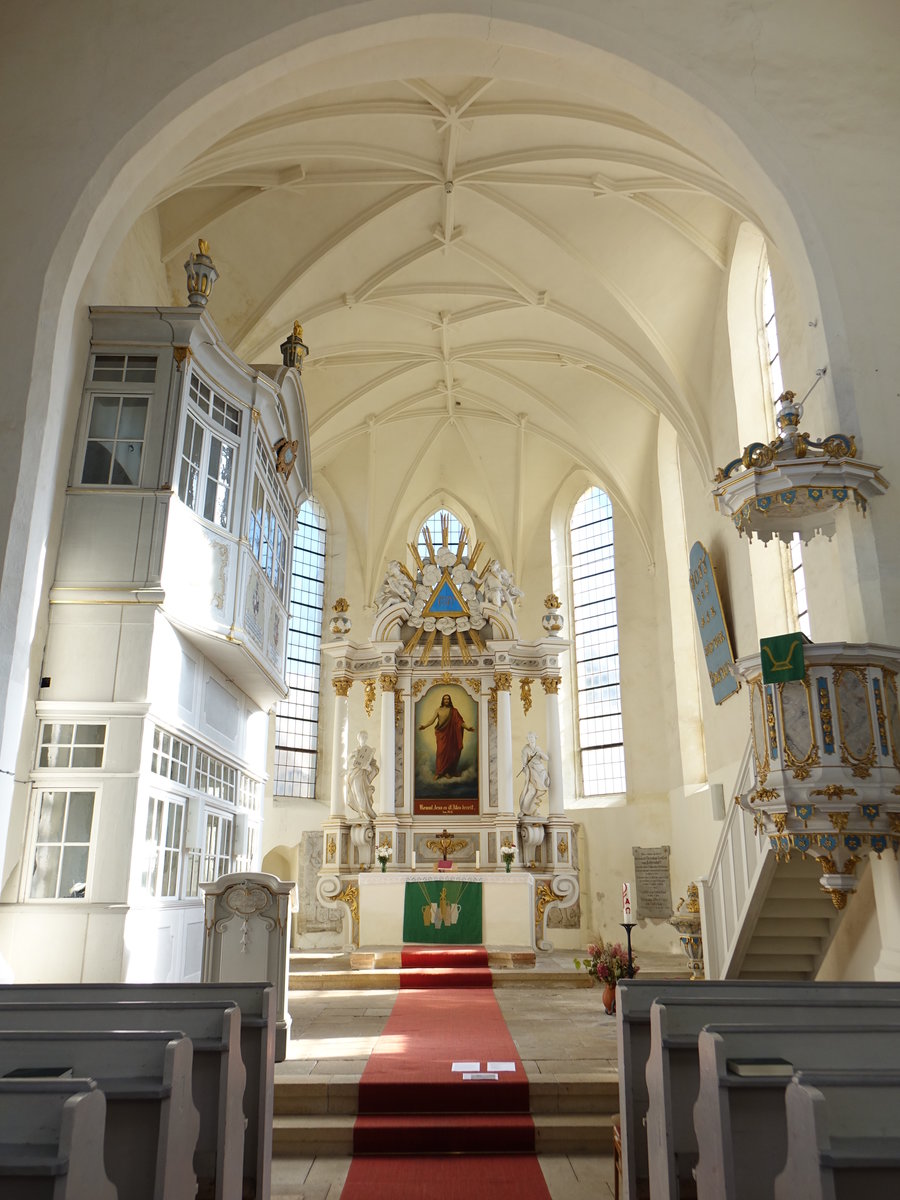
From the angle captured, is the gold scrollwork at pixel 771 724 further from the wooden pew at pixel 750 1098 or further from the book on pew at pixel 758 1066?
the book on pew at pixel 758 1066

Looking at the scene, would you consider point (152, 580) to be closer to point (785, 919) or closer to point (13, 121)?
point (13, 121)

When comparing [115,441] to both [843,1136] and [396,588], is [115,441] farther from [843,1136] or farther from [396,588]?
[396,588]

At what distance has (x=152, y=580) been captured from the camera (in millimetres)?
8742

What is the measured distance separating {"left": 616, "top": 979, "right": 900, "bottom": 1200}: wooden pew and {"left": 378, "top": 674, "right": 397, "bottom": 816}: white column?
1201 cm

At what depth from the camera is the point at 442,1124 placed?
234 inches

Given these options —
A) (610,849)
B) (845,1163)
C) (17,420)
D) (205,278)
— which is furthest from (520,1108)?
(610,849)

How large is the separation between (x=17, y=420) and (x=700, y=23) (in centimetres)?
742

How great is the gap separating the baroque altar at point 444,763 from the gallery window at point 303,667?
212 cm

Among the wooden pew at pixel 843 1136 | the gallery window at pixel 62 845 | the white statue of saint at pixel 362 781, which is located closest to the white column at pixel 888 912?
the wooden pew at pixel 843 1136

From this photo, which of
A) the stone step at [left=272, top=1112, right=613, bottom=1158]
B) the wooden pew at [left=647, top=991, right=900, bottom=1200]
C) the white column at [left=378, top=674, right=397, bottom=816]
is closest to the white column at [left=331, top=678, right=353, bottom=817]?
the white column at [left=378, top=674, right=397, bottom=816]

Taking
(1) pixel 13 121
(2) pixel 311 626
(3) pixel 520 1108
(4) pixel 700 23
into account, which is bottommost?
(3) pixel 520 1108

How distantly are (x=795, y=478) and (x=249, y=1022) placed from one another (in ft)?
17.6

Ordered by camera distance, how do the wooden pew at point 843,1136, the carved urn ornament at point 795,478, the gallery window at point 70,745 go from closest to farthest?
the wooden pew at point 843,1136 → the carved urn ornament at point 795,478 → the gallery window at point 70,745

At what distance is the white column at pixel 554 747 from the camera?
54.6 feet
